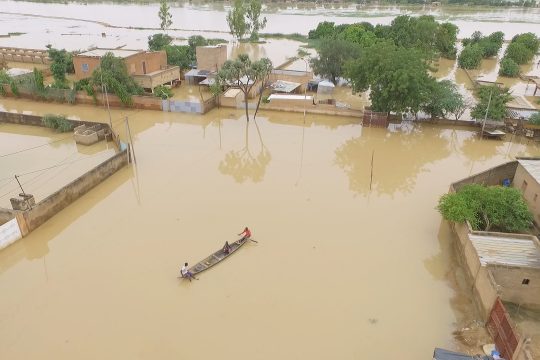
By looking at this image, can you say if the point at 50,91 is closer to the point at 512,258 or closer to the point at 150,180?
the point at 150,180

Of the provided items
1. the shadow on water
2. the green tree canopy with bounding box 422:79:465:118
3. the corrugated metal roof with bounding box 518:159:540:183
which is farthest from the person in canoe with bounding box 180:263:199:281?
the green tree canopy with bounding box 422:79:465:118

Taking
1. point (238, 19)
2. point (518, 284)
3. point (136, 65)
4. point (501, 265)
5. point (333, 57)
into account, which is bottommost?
point (518, 284)

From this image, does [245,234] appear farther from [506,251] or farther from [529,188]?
[529,188]

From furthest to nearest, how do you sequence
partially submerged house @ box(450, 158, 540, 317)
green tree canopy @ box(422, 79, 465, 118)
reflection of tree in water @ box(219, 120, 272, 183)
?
green tree canopy @ box(422, 79, 465, 118)
reflection of tree in water @ box(219, 120, 272, 183)
partially submerged house @ box(450, 158, 540, 317)

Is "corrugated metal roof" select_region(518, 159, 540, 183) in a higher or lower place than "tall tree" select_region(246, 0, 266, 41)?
lower

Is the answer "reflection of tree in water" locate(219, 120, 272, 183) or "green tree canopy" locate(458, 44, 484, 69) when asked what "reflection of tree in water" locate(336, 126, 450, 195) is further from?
"green tree canopy" locate(458, 44, 484, 69)

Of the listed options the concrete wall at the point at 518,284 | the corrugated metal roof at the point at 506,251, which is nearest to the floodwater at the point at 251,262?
the concrete wall at the point at 518,284

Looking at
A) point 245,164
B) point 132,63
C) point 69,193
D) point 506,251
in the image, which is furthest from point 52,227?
point 132,63

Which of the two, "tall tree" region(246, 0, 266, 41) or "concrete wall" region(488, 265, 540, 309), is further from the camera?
"tall tree" region(246, 0, 266, 41)
